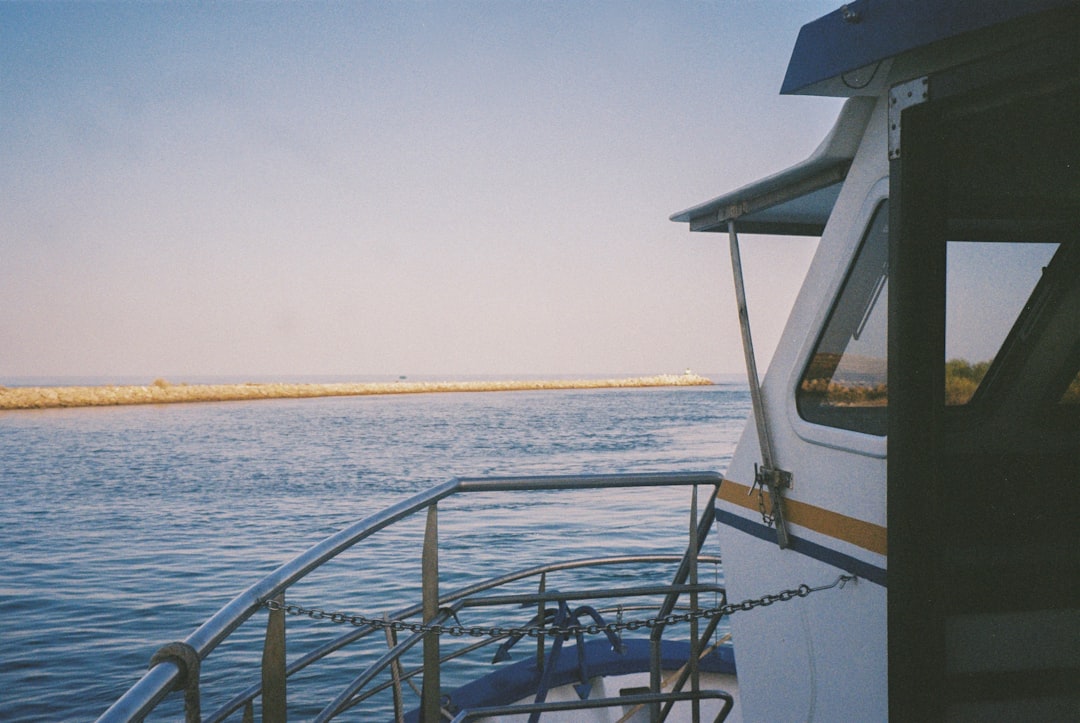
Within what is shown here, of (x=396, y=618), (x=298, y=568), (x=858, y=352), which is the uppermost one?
(x=858, y=352)

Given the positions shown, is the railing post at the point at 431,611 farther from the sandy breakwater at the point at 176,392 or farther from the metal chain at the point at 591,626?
the sandy breakwater at the point at 176,392

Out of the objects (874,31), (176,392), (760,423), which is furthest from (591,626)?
(176,392)

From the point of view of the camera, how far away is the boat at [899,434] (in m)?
2.22

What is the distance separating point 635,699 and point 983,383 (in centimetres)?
185

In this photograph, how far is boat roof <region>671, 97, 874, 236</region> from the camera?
275cm

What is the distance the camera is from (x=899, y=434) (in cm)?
236

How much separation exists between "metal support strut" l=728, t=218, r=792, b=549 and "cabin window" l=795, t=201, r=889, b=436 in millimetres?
202

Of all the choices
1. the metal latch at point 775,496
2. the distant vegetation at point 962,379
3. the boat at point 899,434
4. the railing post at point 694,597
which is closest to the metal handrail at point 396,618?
the boat at point 899,434

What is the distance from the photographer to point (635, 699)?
309 centimetres

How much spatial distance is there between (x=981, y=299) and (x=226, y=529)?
1787 cm

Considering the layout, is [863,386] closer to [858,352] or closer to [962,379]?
[858,352]

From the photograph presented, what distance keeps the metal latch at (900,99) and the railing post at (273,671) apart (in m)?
2.07

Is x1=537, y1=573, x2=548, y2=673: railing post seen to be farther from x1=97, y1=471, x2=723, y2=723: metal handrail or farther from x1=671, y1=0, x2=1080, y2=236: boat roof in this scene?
x1=671, y1=0, x2=1080, y2=236: boat roof

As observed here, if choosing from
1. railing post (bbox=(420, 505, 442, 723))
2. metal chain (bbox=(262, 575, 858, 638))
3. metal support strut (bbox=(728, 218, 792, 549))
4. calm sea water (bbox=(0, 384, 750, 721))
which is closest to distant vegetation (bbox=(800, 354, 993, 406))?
metal support strut (bbox=(728, 218, 792, 549))
